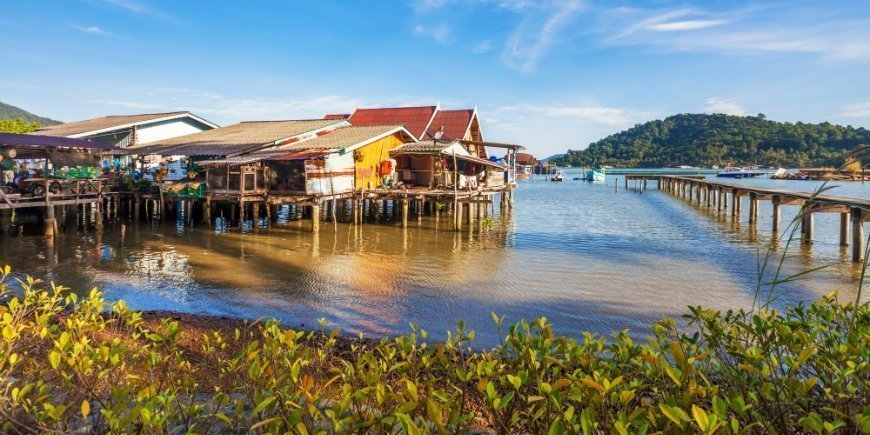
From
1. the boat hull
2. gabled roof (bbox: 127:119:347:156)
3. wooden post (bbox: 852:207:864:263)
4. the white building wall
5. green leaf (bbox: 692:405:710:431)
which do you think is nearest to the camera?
green leaf (bbox: 692:405:710:431)

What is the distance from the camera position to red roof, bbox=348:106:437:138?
3756cm

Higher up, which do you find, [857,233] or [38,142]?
[38,142]

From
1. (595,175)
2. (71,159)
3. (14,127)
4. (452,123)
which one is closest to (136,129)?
(71,159)

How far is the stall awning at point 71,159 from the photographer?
66.6ft

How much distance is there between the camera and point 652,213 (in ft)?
114

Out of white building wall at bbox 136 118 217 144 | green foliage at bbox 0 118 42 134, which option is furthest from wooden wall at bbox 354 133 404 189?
green foliage at bbox 0 118 42 134

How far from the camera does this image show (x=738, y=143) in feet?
472

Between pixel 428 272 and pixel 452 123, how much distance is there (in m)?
24.6

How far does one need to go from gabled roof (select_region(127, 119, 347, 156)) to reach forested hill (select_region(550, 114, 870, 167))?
10048 centimetres

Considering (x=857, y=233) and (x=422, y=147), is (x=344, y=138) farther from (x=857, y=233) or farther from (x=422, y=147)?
(x=857, y=233)

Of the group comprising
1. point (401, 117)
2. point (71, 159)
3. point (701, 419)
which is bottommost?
point (701, 419)

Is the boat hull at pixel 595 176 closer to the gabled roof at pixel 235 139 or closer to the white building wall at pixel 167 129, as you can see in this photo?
the gabled roof at pixel 235 139

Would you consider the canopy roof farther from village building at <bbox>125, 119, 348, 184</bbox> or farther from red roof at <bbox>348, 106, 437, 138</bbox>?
red roof at <bbox>348, 106, 437, 138</bbox>

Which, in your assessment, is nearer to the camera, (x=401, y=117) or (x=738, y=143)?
(x=401, y=117)
